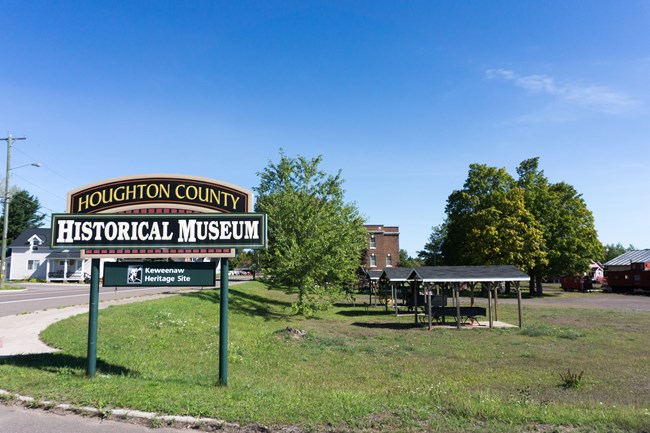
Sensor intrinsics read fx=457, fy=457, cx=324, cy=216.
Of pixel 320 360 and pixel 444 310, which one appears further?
pixel 444 310

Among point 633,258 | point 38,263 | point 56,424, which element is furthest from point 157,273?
point 633,258

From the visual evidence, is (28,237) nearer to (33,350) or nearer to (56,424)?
(33,350)

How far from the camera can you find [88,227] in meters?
9.92

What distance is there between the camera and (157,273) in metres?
9.85

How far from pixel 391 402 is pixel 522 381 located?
5.13 meters

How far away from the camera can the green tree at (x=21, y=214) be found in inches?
2955

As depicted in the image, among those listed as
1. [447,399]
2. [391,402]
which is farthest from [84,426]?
[447,399]

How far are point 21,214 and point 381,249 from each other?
200 ft

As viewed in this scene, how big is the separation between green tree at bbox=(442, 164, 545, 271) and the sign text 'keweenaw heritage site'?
42.4 m

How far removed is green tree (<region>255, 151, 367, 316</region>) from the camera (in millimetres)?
29688

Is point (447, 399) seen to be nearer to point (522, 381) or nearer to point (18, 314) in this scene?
point (522, 381)

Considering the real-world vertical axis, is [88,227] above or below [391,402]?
above

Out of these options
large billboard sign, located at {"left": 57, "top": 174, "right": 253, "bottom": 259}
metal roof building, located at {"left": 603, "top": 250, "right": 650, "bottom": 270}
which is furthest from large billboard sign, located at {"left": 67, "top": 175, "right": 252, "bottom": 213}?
metal roof building, located at {"left": 603, "top": 250, "right": 650, "bottom": 270}

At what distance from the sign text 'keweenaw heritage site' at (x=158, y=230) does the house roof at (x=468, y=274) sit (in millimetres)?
16168
